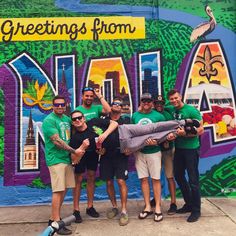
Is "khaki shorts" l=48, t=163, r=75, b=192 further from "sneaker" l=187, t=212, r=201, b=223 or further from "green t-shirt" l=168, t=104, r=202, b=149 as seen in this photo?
"sneaker" l=187, t=212, r=201, b=223

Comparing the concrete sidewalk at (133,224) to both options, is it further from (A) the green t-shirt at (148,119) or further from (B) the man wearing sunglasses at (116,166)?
(A) the green t-shirt at (148,119)

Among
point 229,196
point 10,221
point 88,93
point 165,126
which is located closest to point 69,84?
point 88,93

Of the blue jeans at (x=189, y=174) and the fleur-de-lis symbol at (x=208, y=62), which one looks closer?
the blue jeans at (x=189, y=174)

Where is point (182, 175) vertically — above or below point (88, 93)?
below

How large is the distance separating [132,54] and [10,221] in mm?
3642

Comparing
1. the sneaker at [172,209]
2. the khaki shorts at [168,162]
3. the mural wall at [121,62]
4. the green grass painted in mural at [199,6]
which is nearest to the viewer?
the sneaker at [172,209]

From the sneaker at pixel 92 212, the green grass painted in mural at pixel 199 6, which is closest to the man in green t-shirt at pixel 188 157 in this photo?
the sneaker at pixel 92 212

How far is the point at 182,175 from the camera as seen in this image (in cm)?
548

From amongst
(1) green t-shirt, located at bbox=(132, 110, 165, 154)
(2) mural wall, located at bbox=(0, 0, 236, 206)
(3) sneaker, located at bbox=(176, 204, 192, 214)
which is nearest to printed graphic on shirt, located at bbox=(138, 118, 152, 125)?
(1) green t-shirt, located at bbox=(132, 110, 165, 154)

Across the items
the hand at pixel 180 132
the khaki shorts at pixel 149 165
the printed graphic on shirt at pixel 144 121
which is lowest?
the khaki shorts at pixel 149 165

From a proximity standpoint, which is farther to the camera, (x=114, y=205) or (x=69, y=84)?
(x=69, y=84)

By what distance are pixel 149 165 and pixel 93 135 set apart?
1.01 metres

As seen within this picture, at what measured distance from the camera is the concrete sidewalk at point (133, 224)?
4.70m

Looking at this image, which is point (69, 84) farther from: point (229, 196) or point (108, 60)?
point (229, 196)
